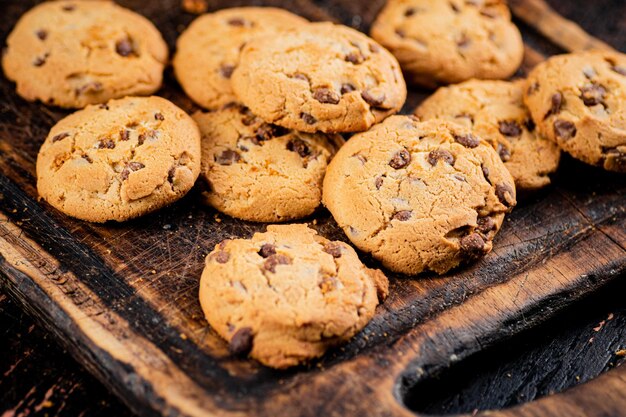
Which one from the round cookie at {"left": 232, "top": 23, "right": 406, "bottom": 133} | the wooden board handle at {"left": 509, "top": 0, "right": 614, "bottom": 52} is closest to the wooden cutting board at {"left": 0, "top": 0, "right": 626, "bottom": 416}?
the round cookie at {"left": 232, "top": 23, "right": 406, "bottom": 133}

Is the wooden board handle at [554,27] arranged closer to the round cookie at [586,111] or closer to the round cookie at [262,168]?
the round cookie at [586,111]

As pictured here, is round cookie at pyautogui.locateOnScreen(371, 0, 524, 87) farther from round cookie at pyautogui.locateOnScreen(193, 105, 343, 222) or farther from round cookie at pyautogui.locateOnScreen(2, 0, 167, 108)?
round cookie at pyautogui.locateOnScreen(2, 0, 167, 108)

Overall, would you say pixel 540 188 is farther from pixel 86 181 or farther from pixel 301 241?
pixel 86 181

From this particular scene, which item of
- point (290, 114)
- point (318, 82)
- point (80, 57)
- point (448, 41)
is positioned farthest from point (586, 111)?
point (80, 57)

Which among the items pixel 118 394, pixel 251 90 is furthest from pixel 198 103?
pixel 118 394

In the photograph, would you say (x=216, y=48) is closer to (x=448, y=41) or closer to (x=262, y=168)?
(x=262, y=168)

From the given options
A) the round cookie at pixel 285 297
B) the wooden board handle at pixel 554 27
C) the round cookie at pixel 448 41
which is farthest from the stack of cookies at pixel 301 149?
the wooden board handle at pixel 554 27
